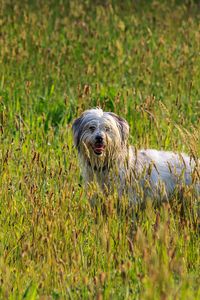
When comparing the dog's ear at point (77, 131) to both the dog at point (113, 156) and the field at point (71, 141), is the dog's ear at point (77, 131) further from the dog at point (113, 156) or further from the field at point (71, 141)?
the field at point (71, 141)

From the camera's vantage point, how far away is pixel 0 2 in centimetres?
1126

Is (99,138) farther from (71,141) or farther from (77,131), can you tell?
(71,141)

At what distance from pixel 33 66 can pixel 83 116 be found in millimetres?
2969

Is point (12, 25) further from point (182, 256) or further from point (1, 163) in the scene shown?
point (182, 256)

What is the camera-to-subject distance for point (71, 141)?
24.3 feet

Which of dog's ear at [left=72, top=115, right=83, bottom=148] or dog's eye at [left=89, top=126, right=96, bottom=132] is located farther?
dog's ear at [left=72, top=115, right=83, bottom=148]

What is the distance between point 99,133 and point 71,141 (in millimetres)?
1197

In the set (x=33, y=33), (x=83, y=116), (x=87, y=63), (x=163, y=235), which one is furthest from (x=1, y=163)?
(x=33, y=33)

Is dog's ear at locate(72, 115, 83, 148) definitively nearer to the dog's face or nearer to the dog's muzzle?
the dog's face

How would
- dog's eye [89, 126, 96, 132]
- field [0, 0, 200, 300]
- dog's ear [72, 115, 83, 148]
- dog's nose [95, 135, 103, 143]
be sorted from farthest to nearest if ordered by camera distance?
1. dog's ear [72, 115, 83, 148]
2. dog's eye [89, 126, 96, 132]
3. dog's nose [95, 135, 103, 143]
4. field [0, 0, 200, 300]

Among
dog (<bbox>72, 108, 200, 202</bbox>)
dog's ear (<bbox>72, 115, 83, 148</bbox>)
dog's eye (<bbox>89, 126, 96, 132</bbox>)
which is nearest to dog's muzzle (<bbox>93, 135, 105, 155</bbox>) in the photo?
dog (<bbox>72, 108, 200, 202</bbox>)

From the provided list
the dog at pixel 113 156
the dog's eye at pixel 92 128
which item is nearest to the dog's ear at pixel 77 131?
the dog at pixel 113 156

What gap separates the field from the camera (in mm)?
4430

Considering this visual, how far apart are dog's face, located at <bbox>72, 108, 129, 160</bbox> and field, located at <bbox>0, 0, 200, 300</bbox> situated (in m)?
0.25
